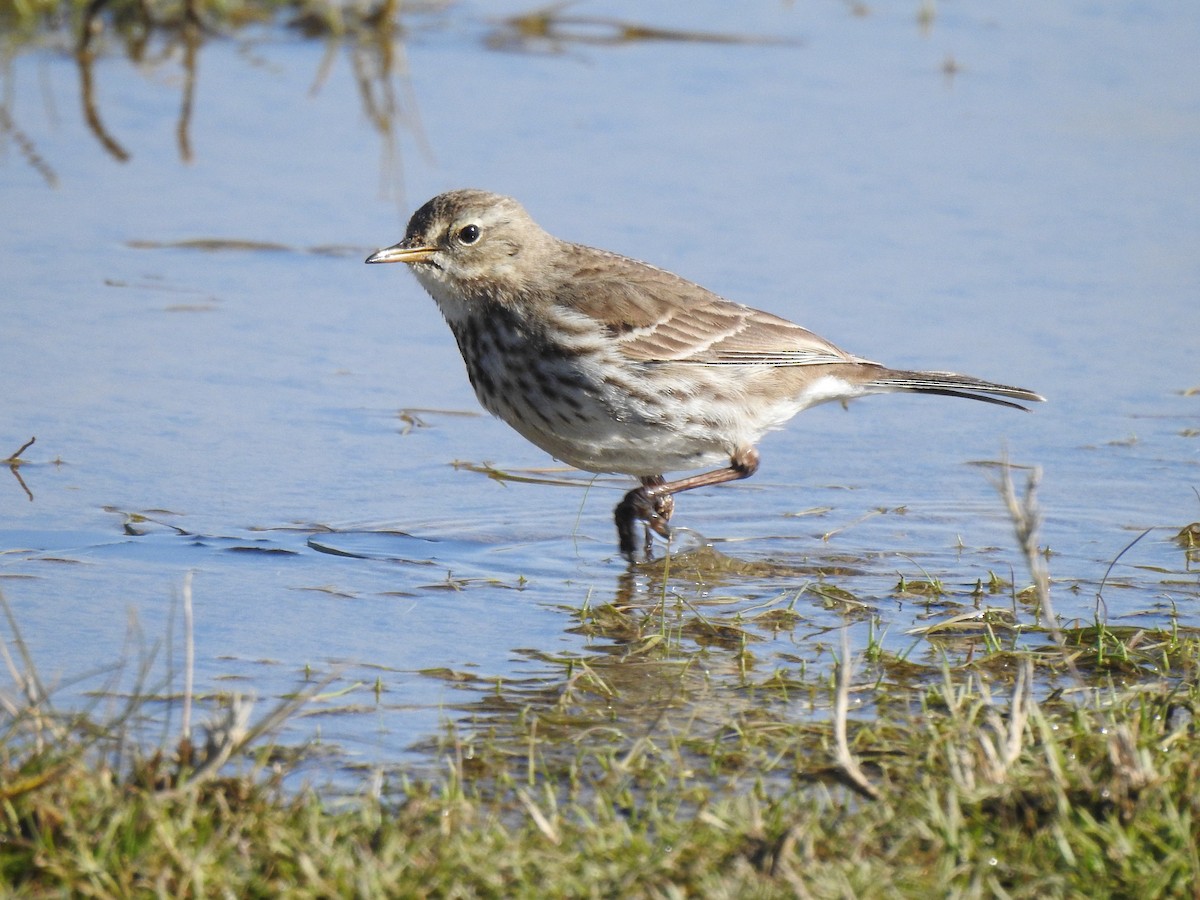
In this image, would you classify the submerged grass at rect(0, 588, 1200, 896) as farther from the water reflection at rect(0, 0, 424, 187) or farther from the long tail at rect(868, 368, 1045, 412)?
the water reflection at rect(0, 0, 424, 187)

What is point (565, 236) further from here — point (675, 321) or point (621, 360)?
point (621, 360)

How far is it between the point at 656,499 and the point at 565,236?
299cm

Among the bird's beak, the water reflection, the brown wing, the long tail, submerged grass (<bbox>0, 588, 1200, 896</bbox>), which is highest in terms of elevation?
the water reflection

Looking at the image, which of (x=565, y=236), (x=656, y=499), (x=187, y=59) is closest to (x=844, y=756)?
(x=656, y=499)

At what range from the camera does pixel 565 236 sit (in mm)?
9867

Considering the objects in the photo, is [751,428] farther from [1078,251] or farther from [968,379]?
[1078,251]

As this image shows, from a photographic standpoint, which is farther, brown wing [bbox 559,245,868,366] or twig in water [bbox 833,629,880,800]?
brown wing [bbox 559,245,868,366]

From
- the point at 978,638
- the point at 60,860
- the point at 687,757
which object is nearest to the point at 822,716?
the point at 687,757

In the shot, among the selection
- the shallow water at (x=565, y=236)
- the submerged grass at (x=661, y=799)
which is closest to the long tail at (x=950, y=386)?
the shallow water at (x=565, y=236)

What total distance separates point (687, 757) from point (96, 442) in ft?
12.5

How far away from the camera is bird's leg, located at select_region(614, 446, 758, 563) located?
7.01 meters

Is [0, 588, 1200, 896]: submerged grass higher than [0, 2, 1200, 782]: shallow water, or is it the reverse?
[0, 2, 1200, 782]: shallow water

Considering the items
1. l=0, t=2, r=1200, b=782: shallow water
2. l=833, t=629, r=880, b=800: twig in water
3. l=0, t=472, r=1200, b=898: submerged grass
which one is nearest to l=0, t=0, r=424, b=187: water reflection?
l=0, t=2, r=1200, b=782: shallow water

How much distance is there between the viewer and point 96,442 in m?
7.65
